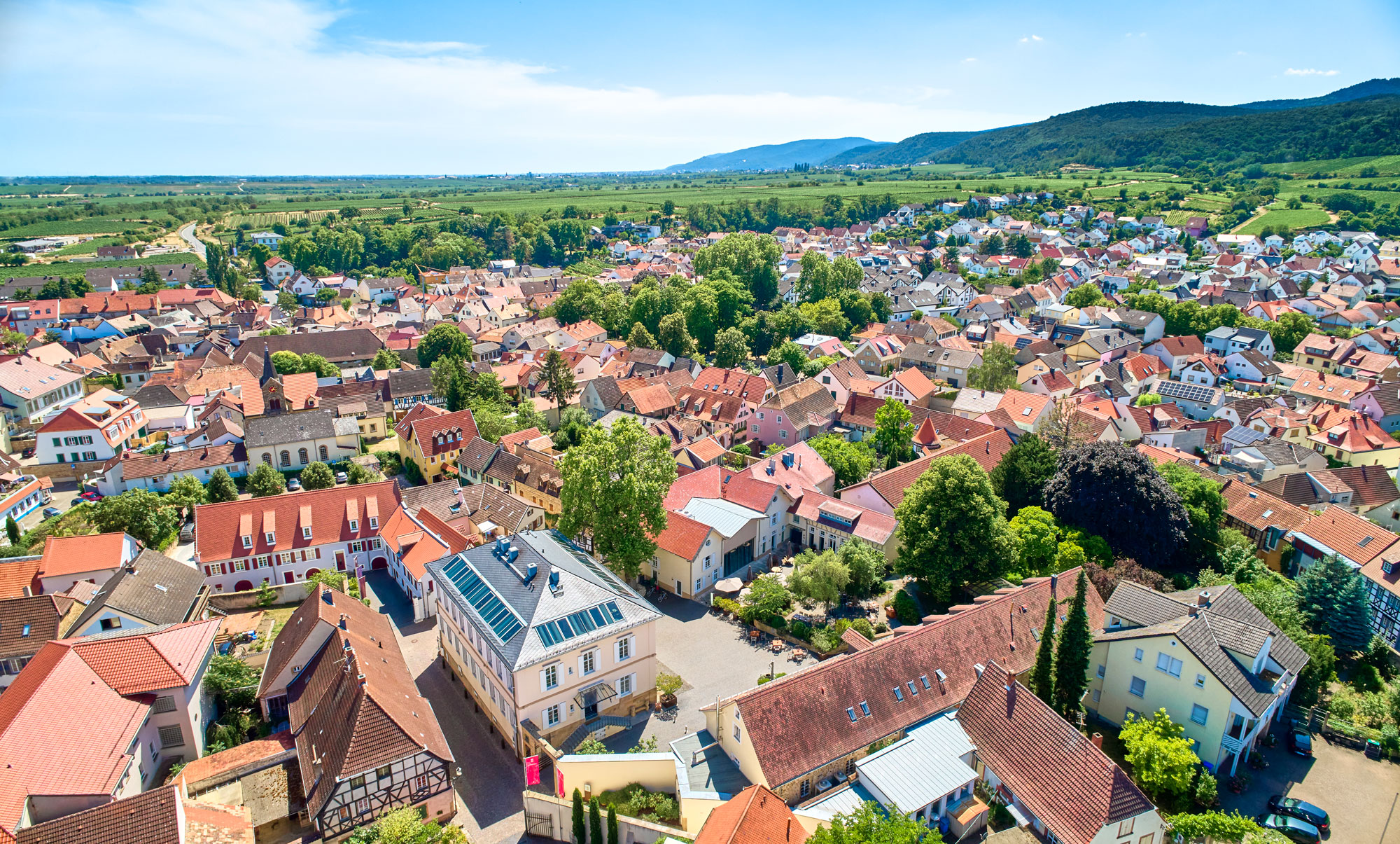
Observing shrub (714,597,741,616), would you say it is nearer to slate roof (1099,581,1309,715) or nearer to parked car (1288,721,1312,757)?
slate roof (1099,581,1309,715)

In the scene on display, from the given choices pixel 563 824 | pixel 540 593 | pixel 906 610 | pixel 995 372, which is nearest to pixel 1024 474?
pixel 906 610

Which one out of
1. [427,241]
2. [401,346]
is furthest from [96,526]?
[427,241]

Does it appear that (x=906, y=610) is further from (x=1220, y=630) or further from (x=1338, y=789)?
(x=1338, y=789)

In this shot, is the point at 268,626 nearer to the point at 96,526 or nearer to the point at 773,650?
the point at 96,526

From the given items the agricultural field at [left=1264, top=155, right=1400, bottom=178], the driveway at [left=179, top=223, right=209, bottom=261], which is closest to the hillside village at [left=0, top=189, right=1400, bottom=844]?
the driveway at [left=179, top=223, right=209, bottom=261]

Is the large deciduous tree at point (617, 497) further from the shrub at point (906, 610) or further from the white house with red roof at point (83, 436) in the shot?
the white house with red roof at point (83, 436)

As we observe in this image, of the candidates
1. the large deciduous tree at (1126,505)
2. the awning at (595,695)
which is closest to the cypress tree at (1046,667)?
the large deciduous tree at (1126,505)

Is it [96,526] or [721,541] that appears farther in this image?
[96,526]
